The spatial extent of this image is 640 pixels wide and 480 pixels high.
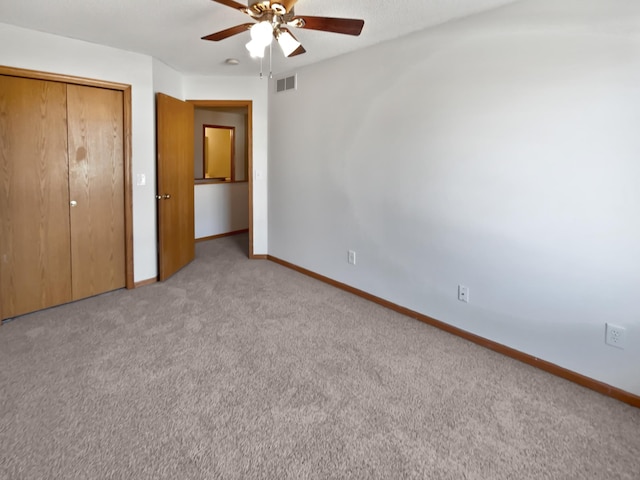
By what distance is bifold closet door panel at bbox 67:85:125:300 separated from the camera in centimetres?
350

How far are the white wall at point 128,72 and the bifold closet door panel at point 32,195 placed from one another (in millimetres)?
185

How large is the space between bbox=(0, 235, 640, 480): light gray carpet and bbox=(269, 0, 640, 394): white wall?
14.1 inches

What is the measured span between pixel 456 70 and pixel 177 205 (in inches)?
126

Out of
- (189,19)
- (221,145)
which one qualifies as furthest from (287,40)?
(221,145)

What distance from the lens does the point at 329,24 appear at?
85.8 inches

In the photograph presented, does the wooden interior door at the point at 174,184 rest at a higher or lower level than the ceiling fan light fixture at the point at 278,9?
lower

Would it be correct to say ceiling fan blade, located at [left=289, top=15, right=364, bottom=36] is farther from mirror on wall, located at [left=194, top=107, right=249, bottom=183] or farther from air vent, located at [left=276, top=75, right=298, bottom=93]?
mirror on wall, located at [left=194, top=107, right=249, bottom=183]

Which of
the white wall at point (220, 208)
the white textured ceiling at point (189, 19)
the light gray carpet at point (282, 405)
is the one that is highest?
the white textured ceiling at point (189, 19)

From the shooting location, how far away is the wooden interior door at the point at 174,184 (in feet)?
13.7

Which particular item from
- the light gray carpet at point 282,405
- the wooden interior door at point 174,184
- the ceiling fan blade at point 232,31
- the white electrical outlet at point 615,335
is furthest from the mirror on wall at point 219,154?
the white electrical outlet at point 615,335

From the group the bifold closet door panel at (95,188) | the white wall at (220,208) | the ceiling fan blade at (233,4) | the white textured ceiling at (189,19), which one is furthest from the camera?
the white wall at (220,208)

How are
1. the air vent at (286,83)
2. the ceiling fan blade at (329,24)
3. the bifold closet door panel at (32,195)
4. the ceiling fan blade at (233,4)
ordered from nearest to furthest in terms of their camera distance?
the ceiling fan blade at (233,4)
the ceiling fan blade at (329,24)
the bifold closet door panel at (32,195)
the air vent at (286,83)

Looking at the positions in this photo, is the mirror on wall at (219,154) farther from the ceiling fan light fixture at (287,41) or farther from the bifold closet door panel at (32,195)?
the ceiling fan light fixture at (287,41)

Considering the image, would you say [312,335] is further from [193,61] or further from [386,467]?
[193,61]
